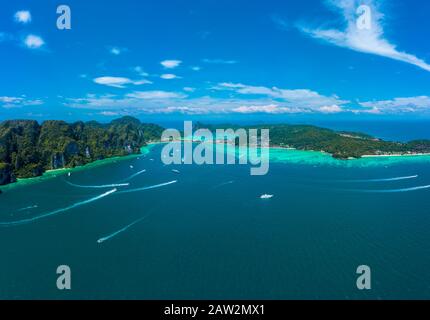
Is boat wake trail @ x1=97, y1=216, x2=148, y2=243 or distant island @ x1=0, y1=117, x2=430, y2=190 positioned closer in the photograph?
boat wake trail @ x1=97, y1=216, x2=148, y2=243

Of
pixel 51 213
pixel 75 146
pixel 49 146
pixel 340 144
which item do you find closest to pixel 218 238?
pixel 51 213

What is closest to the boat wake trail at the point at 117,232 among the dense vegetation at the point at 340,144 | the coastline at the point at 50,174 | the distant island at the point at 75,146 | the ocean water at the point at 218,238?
the ocean water at the point at 218,238

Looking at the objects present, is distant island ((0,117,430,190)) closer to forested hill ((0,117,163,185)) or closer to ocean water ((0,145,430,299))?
forested hill ((0,117,163,185))

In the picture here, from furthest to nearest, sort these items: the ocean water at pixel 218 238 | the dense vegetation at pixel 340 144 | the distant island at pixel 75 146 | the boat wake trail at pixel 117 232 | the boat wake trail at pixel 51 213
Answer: the dense vegetation at pixel 340 144 < the distant island at pixel 75 146 < the boat wake trail at pixel 51 213 < the boat wake trail at pixel 117 232 < the ocean water at pixel 218 238

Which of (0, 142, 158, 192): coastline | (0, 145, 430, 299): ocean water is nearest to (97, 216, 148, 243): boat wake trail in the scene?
(0, 145, 430, 299): ocean water

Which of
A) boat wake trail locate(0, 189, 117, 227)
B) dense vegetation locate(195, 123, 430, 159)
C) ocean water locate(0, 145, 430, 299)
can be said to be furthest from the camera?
dense vegetation locate(195, 123, 430, 159)

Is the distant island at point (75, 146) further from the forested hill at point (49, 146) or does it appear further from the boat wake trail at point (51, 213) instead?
the boat wake trail at point (51, 213)
